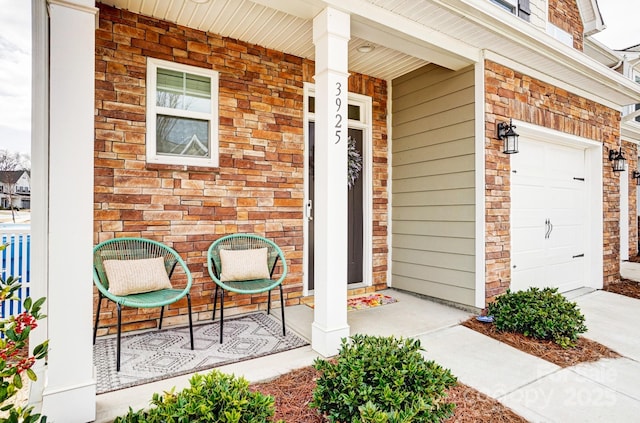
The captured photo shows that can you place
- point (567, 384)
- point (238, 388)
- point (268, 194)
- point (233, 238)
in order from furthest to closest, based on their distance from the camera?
point (268, 194)
point (233, 238)
point (567, 384)
point (238, 388)

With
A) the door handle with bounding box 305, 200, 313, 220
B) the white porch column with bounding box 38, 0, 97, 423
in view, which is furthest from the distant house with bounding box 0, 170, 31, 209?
the door handle with bounding box 305, 200, 313, 220

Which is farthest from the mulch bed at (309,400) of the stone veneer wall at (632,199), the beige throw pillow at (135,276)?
the stone veneer wall at (632,199)

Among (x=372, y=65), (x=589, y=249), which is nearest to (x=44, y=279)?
(x=372, y=65)

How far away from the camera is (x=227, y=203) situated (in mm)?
3518

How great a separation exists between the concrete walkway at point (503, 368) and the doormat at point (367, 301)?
0.14 m

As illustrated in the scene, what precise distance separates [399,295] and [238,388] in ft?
9.82

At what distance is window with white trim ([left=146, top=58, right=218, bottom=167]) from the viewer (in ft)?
10.4

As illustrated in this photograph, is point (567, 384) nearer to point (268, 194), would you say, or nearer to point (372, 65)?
point (268, 194)

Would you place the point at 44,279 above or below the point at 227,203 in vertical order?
below

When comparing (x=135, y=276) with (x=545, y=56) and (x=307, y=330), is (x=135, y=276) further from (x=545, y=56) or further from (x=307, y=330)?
(x=545, y=56)

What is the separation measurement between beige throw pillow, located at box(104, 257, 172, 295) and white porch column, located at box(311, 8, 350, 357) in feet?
4.06

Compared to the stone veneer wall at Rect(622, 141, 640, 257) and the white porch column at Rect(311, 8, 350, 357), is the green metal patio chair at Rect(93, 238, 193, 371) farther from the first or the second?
the stone veneer wall at Rect(622, 141, 640, 257)

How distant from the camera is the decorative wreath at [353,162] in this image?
14.2ft

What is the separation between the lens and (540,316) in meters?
3.03
